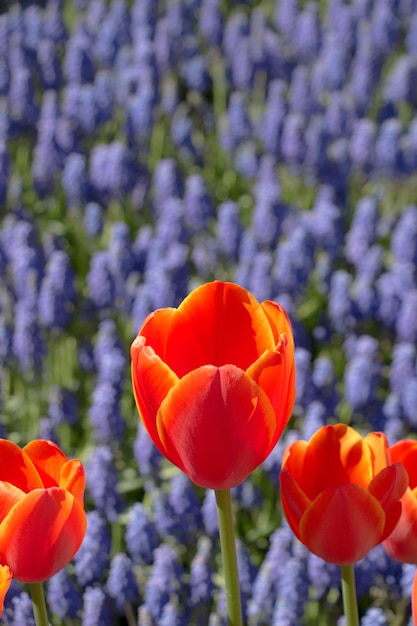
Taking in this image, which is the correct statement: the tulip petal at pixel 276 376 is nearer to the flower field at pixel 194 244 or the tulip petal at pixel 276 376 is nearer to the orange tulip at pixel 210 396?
the orange tulip at pixel 210 396

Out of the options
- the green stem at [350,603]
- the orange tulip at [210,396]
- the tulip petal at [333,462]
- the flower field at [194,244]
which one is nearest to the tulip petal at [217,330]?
the orange tulip at [210,396]

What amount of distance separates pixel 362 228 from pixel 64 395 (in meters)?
1.05

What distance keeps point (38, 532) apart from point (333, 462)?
30 cm

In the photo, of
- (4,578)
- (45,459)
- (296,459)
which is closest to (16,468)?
(45,459)

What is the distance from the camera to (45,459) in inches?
43.1

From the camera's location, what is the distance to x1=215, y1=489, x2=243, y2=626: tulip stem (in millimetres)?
999

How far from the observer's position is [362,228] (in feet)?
10.2

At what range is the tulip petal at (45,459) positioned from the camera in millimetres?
1086

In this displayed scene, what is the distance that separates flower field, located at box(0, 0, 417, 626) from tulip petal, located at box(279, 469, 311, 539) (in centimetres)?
56

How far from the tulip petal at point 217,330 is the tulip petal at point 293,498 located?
122mm

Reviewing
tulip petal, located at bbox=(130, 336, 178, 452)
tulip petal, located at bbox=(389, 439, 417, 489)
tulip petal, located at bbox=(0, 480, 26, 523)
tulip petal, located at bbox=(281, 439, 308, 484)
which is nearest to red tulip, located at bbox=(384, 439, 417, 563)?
tulip petal, located at bbox=(389, 439, 417, 489)

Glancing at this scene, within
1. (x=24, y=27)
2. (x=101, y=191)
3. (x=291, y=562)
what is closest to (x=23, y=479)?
(x=291, y=562)

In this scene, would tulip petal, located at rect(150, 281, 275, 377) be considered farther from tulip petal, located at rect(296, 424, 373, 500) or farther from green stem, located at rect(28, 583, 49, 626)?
green stem, located at rect(28, 583, 49, 626)

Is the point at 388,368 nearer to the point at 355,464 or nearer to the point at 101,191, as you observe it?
the point at 101,191
